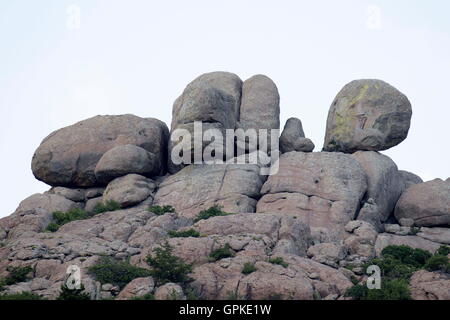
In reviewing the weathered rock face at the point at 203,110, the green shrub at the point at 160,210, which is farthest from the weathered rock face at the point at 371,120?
the green shrub at the point at 160,210

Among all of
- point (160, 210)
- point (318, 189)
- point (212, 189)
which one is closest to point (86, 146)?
point (160, 210)

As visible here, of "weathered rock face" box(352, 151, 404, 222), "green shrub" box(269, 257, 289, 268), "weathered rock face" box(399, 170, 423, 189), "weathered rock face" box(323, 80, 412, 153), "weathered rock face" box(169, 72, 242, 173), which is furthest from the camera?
"weathered rock face" box(399, 170, 423, 189)

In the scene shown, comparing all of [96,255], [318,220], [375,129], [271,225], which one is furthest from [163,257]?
[375,129]

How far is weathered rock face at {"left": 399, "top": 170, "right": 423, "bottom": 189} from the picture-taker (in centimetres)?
6320

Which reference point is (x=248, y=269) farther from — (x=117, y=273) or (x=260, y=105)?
(x=260, y=105)

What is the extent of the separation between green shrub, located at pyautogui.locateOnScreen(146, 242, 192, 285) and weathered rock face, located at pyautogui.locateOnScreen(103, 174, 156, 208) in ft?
42.4

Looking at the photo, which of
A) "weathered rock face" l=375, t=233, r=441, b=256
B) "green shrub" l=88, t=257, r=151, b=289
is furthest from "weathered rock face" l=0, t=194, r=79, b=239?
"weathered rock face" l=375, t=233, r=441, b=256

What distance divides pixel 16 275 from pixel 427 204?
1073 inches

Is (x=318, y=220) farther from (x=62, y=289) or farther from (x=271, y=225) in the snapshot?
(x=62, y=289)

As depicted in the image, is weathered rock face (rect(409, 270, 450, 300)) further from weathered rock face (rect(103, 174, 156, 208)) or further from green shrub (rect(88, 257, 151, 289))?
weathered rock face (rect(103, 174, 156, 208))

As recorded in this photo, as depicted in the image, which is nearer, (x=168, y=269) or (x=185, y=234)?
(x=168, y=269)

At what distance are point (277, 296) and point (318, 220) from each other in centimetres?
1305

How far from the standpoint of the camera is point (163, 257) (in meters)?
43.8

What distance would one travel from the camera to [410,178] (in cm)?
6444
